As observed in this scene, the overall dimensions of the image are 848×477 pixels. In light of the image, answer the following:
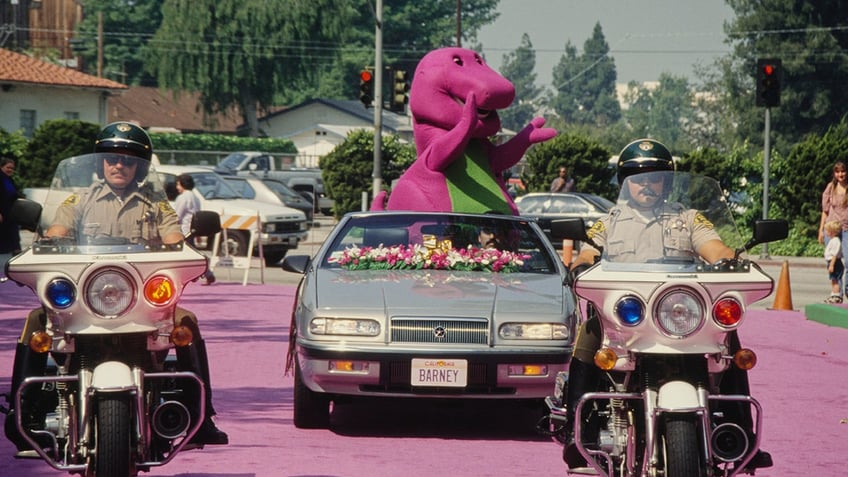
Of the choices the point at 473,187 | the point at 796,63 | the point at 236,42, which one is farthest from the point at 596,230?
the point at 236,42

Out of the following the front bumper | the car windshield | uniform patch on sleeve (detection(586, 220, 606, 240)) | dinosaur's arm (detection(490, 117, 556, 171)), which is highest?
dinosaur's arm (detection(490, 117, 556, 171))

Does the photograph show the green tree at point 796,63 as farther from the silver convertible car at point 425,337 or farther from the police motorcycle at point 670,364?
the police motorcycle at point 670,364

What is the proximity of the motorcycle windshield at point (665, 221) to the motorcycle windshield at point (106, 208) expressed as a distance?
6.49 feet

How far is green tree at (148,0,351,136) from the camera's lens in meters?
79.4

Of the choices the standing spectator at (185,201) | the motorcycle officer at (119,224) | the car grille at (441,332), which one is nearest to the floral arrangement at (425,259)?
the car grille at (441,332)

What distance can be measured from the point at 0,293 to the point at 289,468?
1267 cm

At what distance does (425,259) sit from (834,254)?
11.6m

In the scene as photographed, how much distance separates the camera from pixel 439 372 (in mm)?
9000

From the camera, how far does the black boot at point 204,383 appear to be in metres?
6.82

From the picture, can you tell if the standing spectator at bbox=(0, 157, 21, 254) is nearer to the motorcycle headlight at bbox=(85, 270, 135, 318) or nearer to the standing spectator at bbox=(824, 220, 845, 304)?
the motorcycle headlight at bbox=(85, 270, 135, 318)

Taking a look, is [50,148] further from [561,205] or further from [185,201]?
[185,201]

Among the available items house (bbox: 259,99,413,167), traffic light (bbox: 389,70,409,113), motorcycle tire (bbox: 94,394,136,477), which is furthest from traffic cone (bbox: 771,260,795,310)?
house (bbox: 259,99,413,167)

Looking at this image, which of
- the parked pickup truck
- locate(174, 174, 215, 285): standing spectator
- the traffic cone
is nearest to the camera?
the traffic cone

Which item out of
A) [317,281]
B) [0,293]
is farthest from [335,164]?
[317,281]
